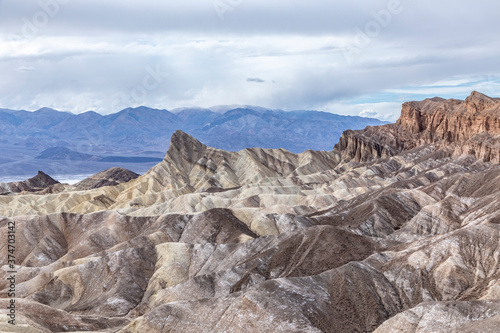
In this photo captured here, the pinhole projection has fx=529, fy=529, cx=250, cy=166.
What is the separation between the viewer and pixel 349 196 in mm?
140500

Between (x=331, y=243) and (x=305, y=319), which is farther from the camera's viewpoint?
(x=331, y=243)

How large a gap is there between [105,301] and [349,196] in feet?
259

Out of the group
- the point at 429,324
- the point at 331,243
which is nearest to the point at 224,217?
the point at 331,243

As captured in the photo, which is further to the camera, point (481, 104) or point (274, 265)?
point (481, 104)

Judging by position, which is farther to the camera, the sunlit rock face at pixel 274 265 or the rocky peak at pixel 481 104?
the rocky peak at pixel 481 104

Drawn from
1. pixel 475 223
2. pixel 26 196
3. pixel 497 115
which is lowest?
pixel 26 196

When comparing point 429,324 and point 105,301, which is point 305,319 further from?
point 105,301

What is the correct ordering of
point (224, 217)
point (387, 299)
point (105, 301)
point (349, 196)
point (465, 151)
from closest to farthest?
point (387, 299), point (105, 301), point (224, 217), point (349, 196), point (465, 151)

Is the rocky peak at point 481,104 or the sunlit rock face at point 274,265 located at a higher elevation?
the rocky peak at point 481,104

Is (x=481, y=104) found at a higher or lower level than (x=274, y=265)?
higher

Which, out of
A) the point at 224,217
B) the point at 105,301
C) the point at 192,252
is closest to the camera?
the point at 105,301

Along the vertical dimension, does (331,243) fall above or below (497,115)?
below

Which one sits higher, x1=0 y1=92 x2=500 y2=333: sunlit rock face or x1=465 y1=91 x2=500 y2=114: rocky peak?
x1=465 y1=91 x2=500 y2=114: rocky peak

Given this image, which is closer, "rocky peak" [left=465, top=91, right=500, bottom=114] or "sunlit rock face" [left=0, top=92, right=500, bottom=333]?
"sunlit rock face" [left=0, top=92, right=500, bottom=333]
